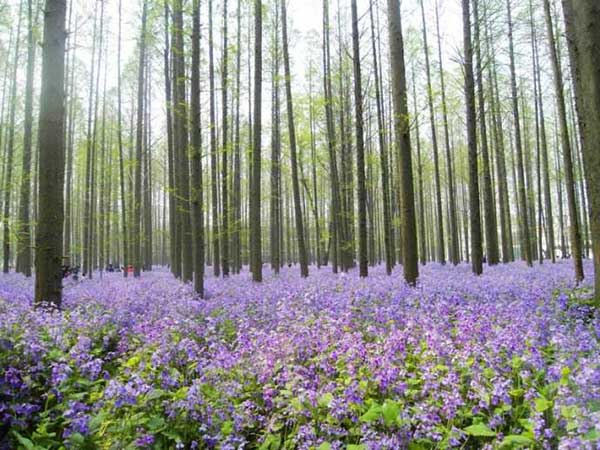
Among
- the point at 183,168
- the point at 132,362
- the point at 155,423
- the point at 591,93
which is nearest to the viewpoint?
the point at 155,423

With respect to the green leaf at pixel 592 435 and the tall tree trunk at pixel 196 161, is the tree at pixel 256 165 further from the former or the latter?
the green leaf at pixel 592 435

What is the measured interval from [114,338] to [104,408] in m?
2.31

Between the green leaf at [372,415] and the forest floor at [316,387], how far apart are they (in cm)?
1

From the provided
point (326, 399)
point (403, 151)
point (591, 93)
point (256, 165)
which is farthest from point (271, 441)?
point (256, 165)

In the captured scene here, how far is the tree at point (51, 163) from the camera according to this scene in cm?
674

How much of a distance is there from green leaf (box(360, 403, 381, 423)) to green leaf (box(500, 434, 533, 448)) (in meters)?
0.83

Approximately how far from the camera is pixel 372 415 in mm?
3021

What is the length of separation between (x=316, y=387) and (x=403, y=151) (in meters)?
6.68

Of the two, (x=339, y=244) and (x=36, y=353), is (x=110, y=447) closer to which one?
(x=36, y=353)

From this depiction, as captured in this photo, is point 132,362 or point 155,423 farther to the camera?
point 132,362

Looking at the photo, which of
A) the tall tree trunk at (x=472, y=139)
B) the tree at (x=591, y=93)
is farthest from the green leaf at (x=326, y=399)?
the tall tree trunk at (x=472, y=139)

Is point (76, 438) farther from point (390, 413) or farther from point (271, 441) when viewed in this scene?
point (390, 413)

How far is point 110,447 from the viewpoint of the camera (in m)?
2.91

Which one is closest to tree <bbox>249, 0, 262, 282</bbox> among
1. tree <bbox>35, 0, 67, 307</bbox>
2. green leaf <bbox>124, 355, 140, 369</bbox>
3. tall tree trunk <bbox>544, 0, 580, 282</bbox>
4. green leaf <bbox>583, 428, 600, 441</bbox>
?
tree <bbox>35, 0, 67, 307</bbox>
